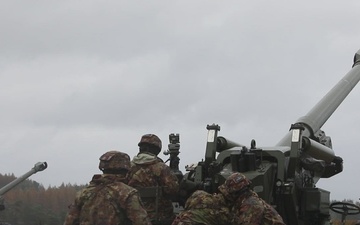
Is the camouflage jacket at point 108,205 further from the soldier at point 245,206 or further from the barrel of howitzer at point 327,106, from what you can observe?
the barrel of howitzer at point 327,106

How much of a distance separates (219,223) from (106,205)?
3.89 ft

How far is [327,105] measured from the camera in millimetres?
12734

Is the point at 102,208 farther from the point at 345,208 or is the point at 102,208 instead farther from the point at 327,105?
the point at 327,105

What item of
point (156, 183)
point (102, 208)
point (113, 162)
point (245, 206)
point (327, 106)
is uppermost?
point (327, 106)

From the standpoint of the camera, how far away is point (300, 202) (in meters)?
9.70

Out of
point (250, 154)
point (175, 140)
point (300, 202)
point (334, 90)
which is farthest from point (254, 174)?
point (334, 90)

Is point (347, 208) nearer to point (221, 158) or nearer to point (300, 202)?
point (300, 202)

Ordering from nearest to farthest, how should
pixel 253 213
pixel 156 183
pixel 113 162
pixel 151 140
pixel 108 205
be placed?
pixel 253 213 < pixel 108 205 < pixel 113 162 < pixel 156 183 < pixel 151 140

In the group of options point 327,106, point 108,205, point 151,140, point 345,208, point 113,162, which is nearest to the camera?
point 108,205

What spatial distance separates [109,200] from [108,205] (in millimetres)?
54

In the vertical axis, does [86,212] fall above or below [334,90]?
below

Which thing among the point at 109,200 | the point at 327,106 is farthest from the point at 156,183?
the point at 327,106

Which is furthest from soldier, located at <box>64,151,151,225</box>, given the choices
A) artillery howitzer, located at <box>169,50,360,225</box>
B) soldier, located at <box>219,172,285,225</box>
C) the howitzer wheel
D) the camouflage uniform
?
the howitzer wheel

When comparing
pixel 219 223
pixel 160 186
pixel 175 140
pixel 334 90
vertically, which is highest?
pixel 334 90
